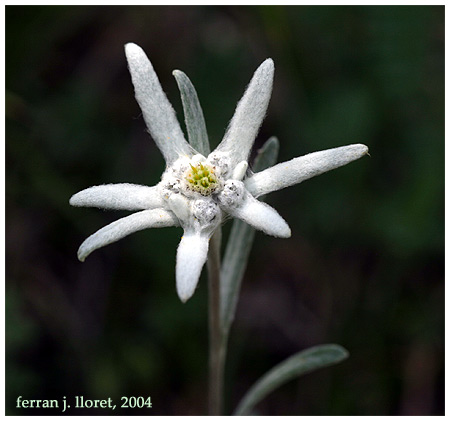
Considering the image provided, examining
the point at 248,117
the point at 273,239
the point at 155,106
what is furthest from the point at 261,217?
the point at 273,239

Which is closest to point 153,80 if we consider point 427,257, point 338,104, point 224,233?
point 224,233

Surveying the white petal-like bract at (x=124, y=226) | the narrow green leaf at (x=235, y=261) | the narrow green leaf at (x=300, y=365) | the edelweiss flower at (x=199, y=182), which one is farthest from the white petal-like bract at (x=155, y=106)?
the narrow green leaf at (x=300, y=365)

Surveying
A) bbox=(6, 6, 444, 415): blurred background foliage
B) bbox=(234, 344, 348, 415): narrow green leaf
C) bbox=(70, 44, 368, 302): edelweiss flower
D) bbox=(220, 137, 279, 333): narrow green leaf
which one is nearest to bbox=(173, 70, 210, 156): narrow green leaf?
bbox=(70, 44, 368, 302): edelweiss flower

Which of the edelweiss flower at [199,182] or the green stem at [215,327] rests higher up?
the edelweiss flower at [199,182]

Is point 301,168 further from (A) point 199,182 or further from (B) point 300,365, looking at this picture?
(B) point 300,365

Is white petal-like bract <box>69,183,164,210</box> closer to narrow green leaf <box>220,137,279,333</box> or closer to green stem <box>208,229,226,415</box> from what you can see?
green stem <box>208,229,226,415</box>

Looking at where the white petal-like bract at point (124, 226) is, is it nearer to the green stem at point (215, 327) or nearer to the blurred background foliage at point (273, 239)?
the green stem at point (215, 327)
